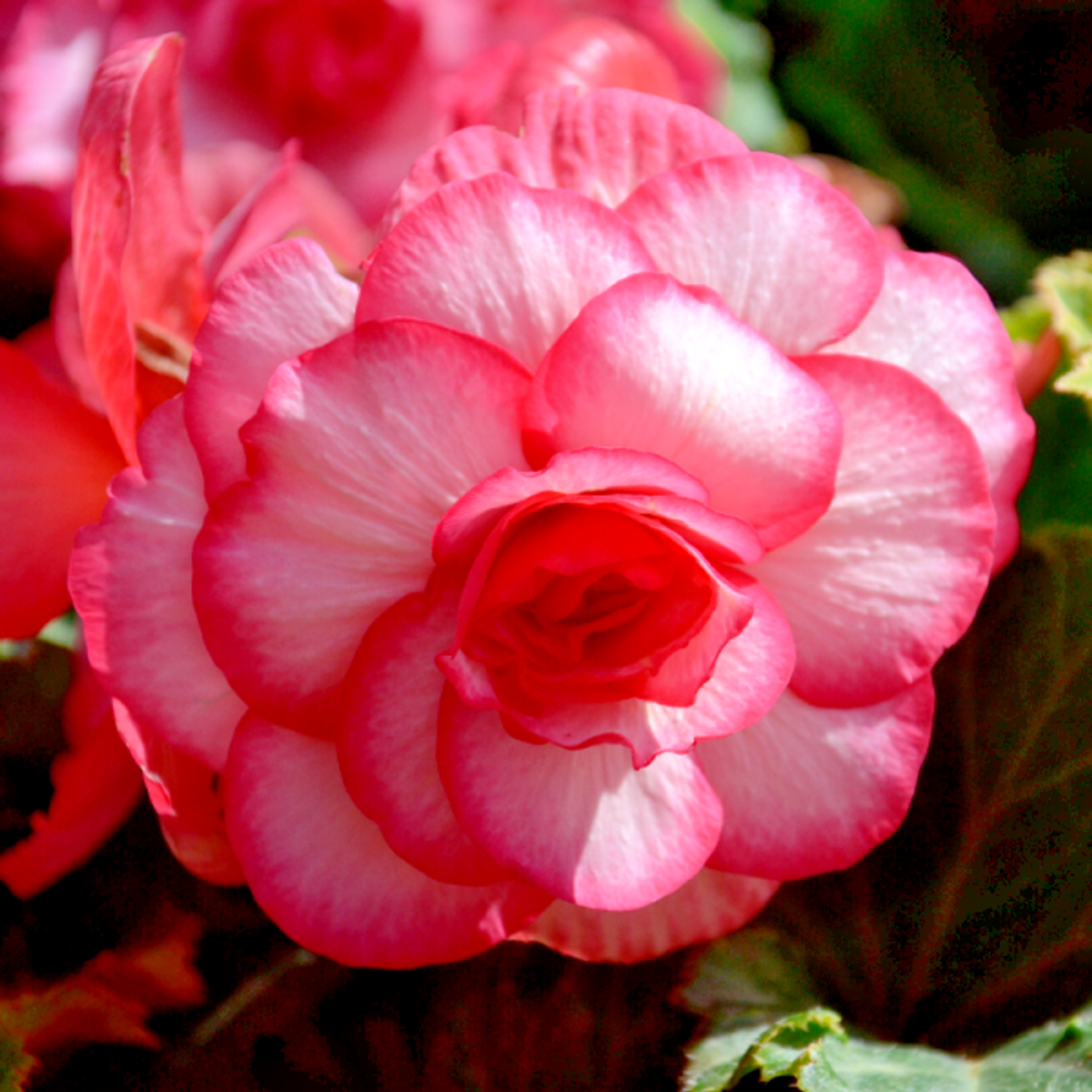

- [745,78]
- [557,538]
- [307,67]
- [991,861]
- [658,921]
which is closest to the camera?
[557,538]

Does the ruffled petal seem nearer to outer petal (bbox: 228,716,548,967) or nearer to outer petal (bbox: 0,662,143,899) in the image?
outer petal (bbox: 228,716,548,967)

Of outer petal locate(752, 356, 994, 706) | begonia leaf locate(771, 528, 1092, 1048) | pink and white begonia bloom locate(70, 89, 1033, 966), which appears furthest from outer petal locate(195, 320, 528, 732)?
begonia leaf locate(771, 528, 1092, 1048)

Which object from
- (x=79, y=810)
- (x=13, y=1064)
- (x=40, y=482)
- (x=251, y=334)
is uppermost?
(x=251, y=334)

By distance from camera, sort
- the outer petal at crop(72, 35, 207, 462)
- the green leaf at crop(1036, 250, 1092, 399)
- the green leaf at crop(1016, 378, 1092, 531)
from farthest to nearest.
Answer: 1. the green leaf at crop(1016, 378, 1092, 531)
2. the green leaf at crop(1036, 250, 1092, 399)
3. the outer petal at crop(72, 35, 207, 462)

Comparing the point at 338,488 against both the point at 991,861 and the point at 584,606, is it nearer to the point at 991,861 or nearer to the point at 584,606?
the point at 584,606

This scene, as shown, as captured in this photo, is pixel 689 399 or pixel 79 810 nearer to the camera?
pixel 689 399

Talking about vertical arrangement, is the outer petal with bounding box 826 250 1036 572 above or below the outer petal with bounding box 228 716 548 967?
above

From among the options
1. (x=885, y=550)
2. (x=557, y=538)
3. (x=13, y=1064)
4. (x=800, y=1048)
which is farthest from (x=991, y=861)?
(x=13, y=1064)

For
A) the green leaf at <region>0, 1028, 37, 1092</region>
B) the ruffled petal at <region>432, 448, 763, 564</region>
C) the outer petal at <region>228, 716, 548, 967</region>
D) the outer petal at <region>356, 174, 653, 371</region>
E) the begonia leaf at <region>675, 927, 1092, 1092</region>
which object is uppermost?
the outer petal at <region>356, 174, 653, 371</region>
